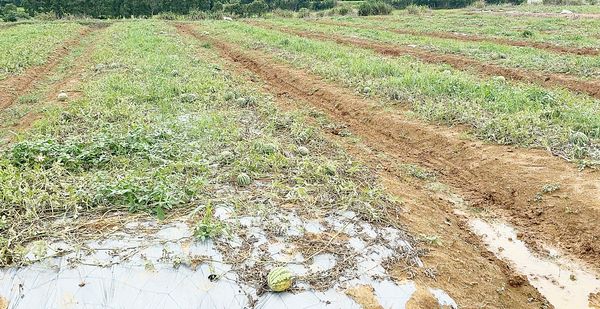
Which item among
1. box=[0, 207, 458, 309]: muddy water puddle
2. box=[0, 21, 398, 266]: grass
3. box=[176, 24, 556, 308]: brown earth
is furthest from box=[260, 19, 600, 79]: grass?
box=[0, 207, 458, 309]: muddy water puddle

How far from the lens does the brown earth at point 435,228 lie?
4.20 m

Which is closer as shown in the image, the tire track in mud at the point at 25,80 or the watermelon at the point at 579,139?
the watermelon at the point at 579,139

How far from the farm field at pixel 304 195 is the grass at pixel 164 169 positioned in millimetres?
27

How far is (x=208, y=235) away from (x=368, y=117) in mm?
5399

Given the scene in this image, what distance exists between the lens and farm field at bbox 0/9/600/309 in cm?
379

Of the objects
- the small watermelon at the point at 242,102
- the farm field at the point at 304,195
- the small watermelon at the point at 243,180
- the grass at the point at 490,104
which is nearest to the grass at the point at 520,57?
the farm field at the point at 304,195

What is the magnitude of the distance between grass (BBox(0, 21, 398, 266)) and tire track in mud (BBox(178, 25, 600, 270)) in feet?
4.39

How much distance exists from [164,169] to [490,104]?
5882 millimetres

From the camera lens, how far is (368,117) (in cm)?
891

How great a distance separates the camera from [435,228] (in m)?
5.14

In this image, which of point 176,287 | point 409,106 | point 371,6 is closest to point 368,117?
point 409,106

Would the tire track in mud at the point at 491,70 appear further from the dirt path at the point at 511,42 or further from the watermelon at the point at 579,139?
the watermelon at the point at 579,139

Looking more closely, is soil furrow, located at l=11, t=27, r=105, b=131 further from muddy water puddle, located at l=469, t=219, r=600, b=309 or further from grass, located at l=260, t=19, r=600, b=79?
grass, located at l=260, t=19, r=600, b=79

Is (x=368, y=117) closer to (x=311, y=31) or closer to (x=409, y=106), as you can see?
(x=409, y=106)
